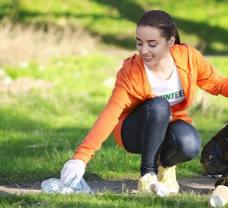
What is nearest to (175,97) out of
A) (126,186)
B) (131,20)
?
(126,186)

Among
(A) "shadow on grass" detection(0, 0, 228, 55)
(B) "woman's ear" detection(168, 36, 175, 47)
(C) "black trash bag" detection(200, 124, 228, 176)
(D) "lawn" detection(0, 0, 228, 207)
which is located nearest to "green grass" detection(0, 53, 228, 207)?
(D) "lawn" detection(0, 0, 228, 207)

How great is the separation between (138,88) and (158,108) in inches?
7.0

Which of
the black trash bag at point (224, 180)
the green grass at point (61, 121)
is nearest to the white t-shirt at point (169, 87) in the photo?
the black trash bag at point (224, 180)

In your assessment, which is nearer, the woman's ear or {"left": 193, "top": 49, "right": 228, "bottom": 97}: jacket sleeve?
the woman's ear

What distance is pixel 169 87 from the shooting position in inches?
193

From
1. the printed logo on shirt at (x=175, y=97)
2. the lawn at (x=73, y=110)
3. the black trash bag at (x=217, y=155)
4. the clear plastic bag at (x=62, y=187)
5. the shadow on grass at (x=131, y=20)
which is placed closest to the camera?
the lawn at (x=73, y=110)

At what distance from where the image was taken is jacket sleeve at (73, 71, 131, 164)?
450cm

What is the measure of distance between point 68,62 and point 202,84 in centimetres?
946

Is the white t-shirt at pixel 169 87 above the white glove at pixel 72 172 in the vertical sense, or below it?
above

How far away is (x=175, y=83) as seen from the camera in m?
4.91

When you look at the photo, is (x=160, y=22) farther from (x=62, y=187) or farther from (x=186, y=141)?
(x=62, y=187)

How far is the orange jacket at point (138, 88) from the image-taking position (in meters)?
4.59

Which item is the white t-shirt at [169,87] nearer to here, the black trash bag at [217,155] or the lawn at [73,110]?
the black trash bag at [217,155]

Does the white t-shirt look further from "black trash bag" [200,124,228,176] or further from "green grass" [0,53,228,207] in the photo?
"green grass" [0,53,228,207]
